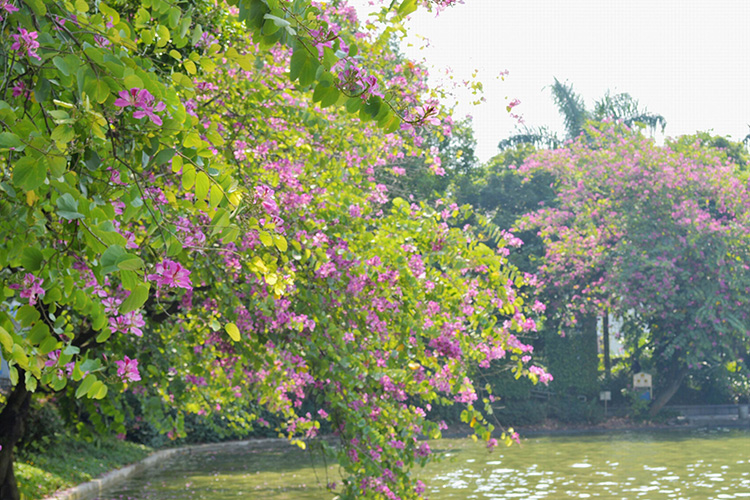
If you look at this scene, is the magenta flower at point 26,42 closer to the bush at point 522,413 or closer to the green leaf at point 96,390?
the green leaf at point 96,390

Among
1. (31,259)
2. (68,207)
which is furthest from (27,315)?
(68,207)

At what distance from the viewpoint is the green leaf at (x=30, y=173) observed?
8.69ft

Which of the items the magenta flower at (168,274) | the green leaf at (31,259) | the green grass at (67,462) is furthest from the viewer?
the green grass at (67,462)

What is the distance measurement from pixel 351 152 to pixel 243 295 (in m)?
2.37

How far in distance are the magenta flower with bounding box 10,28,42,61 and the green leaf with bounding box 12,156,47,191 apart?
56 cm

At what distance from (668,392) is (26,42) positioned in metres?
33.7

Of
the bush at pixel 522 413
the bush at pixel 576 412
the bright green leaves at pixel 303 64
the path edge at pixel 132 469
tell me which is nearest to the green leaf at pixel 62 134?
the bright green leaves at pixel 303 64

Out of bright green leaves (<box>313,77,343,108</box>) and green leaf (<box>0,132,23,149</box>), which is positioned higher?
bright green leaves (<box>313,77,343,108</box>)

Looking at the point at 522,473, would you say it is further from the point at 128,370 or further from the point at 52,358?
the point at 52,358

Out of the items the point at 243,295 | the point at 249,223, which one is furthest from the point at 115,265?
the point at 243,295

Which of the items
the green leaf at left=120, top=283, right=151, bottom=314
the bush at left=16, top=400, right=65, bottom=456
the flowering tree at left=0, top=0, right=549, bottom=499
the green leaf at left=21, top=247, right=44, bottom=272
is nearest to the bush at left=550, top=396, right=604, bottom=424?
the bush at left=16, top=400, right=65, bottom=456

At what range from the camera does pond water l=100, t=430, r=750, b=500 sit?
1535 centimetres

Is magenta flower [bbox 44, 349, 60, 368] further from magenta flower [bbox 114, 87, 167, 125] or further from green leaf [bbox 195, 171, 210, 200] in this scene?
magenta flower [bbox 114, 87, 167, 125]

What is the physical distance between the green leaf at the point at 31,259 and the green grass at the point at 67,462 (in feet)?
31.2
